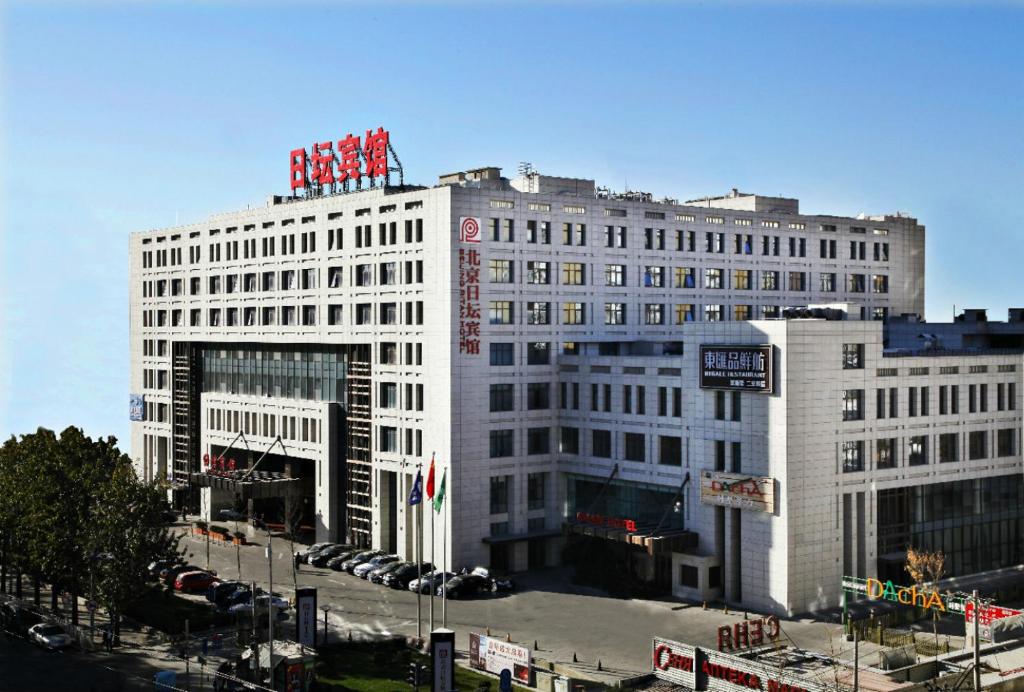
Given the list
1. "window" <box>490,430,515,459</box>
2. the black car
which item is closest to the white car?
the black car

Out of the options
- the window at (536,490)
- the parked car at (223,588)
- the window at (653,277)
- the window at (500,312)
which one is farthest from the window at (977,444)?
the parked car at (223,588)

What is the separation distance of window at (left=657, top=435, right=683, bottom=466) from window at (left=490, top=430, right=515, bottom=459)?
13285 mm

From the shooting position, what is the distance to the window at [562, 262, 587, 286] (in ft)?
329

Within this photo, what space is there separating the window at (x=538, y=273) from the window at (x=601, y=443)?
1352 centimetres

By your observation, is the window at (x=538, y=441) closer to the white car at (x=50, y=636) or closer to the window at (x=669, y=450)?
the window at (x=669, y=450)

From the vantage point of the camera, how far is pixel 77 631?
74375 mm

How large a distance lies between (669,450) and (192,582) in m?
39.0

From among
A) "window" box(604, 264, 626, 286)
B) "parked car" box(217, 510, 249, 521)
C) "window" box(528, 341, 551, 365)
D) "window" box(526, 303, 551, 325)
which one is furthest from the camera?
"parked car" box(217, 510, 249, 521)

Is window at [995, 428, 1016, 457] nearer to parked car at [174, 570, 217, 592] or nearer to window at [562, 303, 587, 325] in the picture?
window at [562, 303, 587, 325]

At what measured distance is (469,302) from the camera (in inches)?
3735

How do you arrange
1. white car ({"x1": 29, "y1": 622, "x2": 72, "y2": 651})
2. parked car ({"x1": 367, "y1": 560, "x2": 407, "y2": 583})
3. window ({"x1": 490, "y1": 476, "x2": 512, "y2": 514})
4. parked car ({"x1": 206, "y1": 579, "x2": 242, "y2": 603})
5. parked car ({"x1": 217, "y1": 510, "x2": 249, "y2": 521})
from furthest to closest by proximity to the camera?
parked car ({"x1": 217, "y1": 510, "x2": 249, "y2": 521})
window ({"x1": 490, "y1": 476, "x2": 512, "y2": 514})
parked car ({"x1": 367, "y1": 560, "x2": 407, "y2": 583})
parked car ({"x1": 206, "y1": 579, "x2": 242, "y2": 603})
white car ({"x1": 29, "y1": 622, "x2": 72, "y2": 651})

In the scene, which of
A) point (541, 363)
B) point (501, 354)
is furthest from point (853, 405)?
point (501, 354)

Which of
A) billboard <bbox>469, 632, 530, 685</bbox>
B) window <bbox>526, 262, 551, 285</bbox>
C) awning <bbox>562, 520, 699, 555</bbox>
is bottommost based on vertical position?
billboard <bbox>469, 632, 530, 685</bbox>

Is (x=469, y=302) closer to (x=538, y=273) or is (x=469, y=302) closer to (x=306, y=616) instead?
(x=538, y=273)
